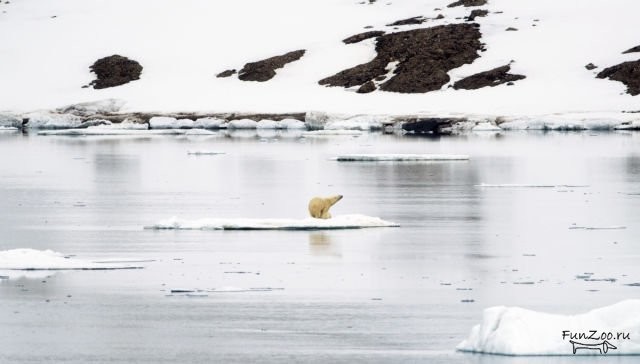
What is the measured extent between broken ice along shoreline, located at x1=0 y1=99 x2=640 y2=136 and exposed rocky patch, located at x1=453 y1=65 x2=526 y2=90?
8.02m

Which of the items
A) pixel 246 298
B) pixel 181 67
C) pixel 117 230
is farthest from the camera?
pixel 181 67

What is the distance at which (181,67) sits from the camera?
Answer: 90500mm

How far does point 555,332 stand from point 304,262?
18.5 ft

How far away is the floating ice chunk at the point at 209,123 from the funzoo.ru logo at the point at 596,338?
63.1 metres

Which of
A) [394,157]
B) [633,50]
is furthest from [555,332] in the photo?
[633,50]

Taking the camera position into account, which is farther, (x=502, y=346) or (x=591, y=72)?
(x=591, y=72)

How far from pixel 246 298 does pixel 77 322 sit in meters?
1.80

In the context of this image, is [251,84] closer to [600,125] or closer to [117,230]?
[600,125]

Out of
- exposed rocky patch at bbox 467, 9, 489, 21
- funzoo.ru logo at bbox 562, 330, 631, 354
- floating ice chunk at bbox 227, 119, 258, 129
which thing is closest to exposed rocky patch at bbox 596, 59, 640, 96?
exposed rocky patch at bbox 467, 9, 489, 21

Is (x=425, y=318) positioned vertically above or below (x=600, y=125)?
above

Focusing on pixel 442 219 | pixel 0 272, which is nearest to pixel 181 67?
pixel 442 219

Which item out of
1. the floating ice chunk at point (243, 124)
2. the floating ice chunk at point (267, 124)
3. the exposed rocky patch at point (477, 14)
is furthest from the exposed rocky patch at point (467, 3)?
the floating ice chunk at point (243, 124)

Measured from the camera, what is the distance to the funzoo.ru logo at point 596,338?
33.9 ft

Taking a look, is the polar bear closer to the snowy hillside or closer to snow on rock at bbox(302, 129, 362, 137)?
snow on rock at bbox(302, 129, 362, 137)
